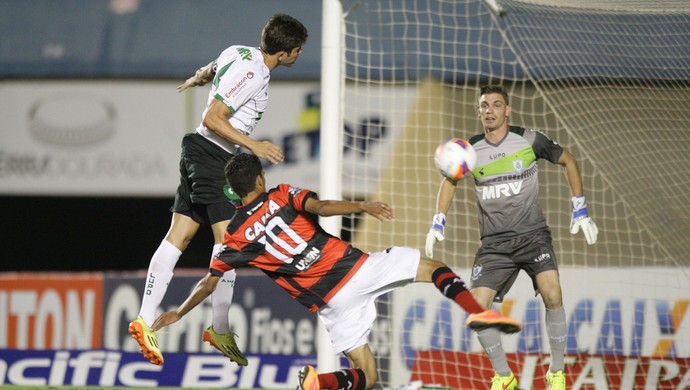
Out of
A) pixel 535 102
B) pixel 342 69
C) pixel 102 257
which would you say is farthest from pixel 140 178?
pixel 342 69

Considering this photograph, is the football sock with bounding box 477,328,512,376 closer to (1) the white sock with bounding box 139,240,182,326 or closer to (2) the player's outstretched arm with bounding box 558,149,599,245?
(2) the player's outstretched arm with bounding box 558,149,599,245

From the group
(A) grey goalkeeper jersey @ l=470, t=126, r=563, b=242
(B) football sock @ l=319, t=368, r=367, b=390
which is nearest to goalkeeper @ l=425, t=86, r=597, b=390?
(A) grey goalkeeper jersey @ l=470, t=126, r=563, b=242

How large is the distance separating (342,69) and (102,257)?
780 cm

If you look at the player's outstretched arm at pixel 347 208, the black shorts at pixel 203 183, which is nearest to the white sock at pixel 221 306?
the black shorts at pixel 203 183

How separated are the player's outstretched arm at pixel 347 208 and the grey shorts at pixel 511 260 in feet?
4.44

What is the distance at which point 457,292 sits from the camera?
5230mm

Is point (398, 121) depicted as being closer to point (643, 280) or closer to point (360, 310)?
point (643, 280)

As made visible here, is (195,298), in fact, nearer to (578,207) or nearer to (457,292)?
(457,292)

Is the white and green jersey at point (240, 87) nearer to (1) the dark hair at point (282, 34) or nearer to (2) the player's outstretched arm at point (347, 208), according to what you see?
(1) the dark hair at point (282, 34)

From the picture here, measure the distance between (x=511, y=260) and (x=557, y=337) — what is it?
546 mm

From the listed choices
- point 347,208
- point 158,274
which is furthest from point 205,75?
point 347,208

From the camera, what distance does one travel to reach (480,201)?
6293mm

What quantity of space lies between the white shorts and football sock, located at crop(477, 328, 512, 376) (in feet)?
2.74

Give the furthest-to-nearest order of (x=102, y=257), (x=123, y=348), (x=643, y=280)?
(x=102, y=257) < (x=123, y=348) < (x=643, y=280)
